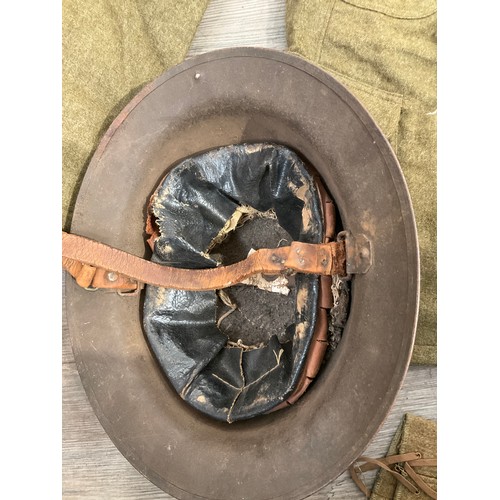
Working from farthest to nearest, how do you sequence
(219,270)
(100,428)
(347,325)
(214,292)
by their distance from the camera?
1. (100,428)
2. (214,292)
3. (219,270)
4. (347,325)

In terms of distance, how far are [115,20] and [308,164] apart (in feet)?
1.84

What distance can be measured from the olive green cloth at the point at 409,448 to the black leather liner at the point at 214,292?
378mm

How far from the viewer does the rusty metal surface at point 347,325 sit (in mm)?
835

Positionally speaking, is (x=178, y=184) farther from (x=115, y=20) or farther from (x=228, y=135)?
(x=115, y=20)

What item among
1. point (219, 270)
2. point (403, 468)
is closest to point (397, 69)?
point (219, 270)

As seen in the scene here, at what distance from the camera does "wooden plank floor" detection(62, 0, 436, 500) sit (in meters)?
1.34

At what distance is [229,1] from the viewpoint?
4.45ft

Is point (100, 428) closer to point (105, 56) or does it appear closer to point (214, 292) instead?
point (214, 292)

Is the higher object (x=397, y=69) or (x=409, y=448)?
(x=397, y=69)

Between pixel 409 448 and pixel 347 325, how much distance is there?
19.8 inches

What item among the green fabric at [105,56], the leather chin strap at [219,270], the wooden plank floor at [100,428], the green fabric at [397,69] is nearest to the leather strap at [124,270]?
the leather chin strap at [219,270]

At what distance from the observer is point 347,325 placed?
2.97ft

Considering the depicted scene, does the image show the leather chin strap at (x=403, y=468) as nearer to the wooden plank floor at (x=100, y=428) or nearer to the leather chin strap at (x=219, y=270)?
the wooden plank floor at (x=100, y=428)
